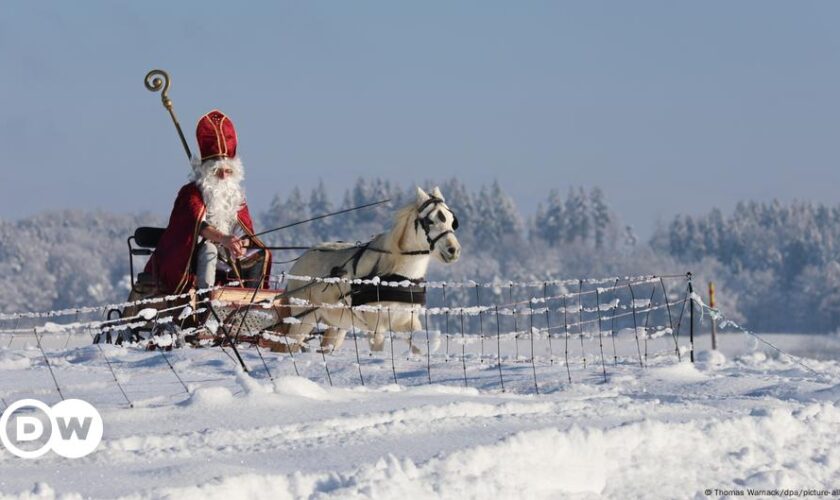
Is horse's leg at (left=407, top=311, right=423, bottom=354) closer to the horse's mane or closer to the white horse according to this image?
the white horse

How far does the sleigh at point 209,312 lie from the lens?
13.3 m

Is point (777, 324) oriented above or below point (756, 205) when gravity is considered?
below

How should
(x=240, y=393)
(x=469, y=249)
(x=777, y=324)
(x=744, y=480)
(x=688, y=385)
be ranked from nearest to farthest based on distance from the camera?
(x=744, y=480) < (x=240, y=393) < (x=688, y=385) < (x=777, y=324) < (x=469, y=249)

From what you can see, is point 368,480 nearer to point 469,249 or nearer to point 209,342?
point 209,342

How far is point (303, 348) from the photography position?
13789 millimetres

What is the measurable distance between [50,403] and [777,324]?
7951cm

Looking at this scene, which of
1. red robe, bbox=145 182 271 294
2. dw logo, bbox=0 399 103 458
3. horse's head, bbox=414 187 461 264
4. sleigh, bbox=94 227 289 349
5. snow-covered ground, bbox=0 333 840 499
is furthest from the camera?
red robe, bbox=145 182 271 294

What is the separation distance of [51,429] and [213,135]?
6433 millimetres

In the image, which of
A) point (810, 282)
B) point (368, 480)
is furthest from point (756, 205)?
point (368, 480)

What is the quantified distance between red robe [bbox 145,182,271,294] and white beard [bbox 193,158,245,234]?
0.09m

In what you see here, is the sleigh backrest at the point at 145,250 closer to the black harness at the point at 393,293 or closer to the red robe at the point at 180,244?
the red robe at the point at 180,244

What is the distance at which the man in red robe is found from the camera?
13445 millimetres

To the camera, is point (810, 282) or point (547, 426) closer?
point (547, 426)

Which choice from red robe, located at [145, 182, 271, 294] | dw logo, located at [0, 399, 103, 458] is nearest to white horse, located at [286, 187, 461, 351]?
red robe, located at [145, 182, 271, 294]
